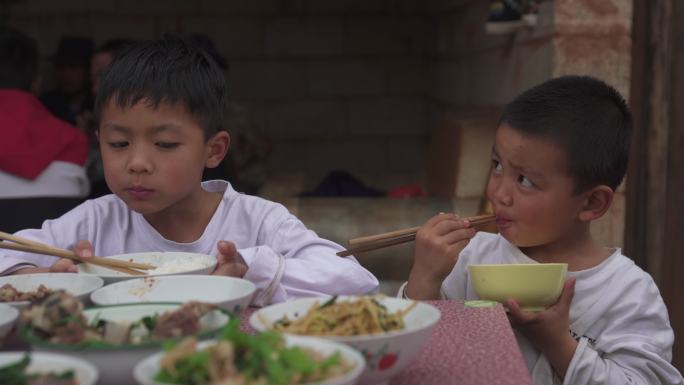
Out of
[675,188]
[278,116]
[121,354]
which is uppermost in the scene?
[121,354]

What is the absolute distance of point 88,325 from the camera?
1.21 meters

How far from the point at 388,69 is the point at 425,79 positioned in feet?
0.96

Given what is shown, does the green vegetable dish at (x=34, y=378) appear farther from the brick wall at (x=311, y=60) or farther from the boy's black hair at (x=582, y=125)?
the brick wall at (x=311, y=60)

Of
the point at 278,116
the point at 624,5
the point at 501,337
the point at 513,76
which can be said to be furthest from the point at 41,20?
the point at 501,337

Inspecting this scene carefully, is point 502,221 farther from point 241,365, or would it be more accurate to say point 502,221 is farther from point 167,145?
point 241,365

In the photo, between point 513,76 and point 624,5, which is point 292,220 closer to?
point 624,5

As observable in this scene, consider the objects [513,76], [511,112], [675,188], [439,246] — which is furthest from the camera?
[513,76]

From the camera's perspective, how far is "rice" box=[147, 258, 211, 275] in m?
1.69

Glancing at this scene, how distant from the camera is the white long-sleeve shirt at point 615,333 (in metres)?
1.76

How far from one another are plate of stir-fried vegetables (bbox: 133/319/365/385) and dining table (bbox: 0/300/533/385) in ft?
0.74

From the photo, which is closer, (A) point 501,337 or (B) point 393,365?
(B) point 393,365

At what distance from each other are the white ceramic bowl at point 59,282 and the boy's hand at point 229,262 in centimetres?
24

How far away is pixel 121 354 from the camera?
108 cm

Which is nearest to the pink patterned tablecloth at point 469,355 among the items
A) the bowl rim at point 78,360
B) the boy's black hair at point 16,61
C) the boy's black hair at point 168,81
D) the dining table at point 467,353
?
the dining table at point 467,353
